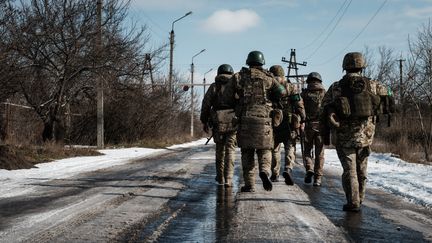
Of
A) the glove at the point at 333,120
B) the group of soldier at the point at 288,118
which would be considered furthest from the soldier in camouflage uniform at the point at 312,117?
the glove at the point at 333,120

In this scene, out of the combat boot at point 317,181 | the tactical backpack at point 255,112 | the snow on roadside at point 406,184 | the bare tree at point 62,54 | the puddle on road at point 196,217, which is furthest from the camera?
the bare tree at point 62,54

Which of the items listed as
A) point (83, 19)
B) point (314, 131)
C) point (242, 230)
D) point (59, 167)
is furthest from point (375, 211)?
point (83, 19)

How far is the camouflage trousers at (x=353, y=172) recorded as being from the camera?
243 inches

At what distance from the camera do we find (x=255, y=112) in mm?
7098

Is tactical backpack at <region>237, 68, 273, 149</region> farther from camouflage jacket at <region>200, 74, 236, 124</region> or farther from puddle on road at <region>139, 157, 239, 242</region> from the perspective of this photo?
camouflage jacket at <region>200, 74, 236, 124</region>

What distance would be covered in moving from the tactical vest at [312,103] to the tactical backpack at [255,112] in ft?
7.31

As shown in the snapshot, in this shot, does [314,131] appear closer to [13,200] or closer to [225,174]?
[225,174]

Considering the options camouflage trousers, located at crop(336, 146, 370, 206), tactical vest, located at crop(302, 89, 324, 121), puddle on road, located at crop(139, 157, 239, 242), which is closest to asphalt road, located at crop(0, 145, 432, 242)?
puddle on road, located at crop(139, 157, 239, 242)

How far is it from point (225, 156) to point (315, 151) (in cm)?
194

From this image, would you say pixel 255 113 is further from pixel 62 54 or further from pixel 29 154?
pixel 62 54

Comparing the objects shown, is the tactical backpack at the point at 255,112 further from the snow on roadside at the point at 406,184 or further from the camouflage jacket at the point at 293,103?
the snow on roadside at the point at 406,184

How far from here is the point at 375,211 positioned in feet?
20.7

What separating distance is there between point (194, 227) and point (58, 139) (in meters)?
15.7

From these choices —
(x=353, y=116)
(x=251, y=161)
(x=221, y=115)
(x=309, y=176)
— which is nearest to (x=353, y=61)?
(x=353, y=116)
